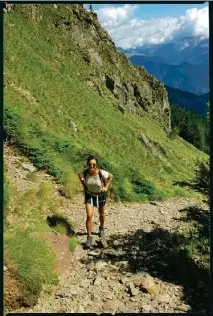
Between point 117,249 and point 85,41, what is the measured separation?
46.6 meters

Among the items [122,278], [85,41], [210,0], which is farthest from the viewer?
[85,41]

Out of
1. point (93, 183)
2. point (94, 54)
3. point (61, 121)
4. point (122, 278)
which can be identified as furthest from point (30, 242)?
point (94, 54)

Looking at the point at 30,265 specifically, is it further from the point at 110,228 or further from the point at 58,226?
the point at 110,228

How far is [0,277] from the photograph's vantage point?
12.9 ft

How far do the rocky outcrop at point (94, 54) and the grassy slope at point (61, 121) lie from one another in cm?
106

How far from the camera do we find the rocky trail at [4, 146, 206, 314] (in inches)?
251

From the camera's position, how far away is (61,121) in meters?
26.0

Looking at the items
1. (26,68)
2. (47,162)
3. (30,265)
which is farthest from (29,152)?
(26,68)

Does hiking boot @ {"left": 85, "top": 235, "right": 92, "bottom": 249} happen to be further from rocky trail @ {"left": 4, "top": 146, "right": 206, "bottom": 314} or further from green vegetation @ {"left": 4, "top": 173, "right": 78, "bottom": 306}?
green vegetation @ {"left": 4, "top": 173, "right": 78, "bottom": 306}

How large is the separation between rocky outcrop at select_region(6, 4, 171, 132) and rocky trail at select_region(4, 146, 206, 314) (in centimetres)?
3676

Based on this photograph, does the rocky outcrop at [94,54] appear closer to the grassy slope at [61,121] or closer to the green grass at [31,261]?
the grassy slope at [61,121]

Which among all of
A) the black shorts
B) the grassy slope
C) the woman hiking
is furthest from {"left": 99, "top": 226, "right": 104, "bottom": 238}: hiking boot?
the grassy slope

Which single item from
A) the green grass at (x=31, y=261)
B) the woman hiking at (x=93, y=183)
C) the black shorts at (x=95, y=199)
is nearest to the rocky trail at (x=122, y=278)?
the green grass at (x=31, y=261)

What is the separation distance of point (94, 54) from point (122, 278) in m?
47.8
